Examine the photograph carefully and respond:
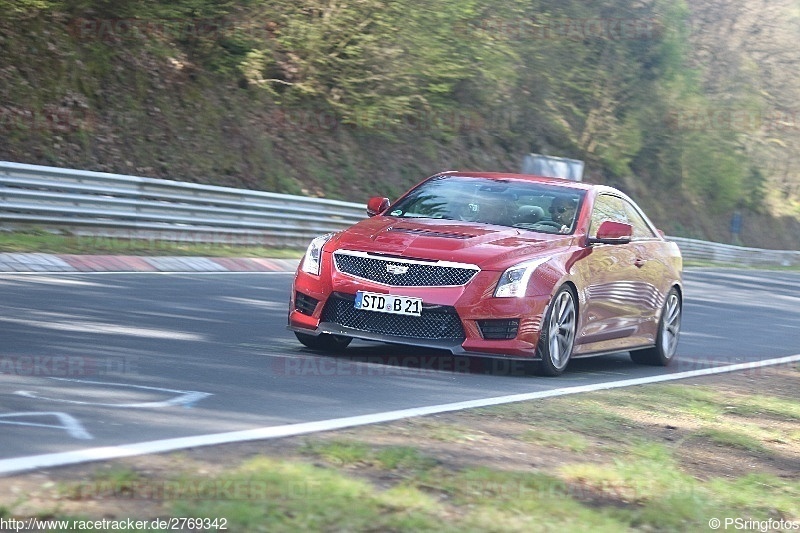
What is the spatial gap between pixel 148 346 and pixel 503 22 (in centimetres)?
2866

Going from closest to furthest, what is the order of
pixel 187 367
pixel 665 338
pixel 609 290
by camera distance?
pixel 187 367 → pixel 609 290 → pixel 665 338

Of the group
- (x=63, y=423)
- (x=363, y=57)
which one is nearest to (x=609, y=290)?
(x=63, y=423)

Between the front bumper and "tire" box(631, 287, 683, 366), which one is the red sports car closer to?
the front bumper

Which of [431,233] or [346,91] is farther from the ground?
[346,91]

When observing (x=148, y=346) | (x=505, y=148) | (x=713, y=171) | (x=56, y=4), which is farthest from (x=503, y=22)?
(x=148, y=346)

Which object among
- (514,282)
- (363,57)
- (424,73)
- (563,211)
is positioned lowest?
(514,282)

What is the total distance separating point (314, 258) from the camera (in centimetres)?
1018

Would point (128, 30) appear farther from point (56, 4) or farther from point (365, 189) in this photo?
point (365, 189)

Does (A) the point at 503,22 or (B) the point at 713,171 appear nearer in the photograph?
(A) the point at 503,22

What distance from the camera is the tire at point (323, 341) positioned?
33.9 feet

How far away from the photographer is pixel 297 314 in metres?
10.2

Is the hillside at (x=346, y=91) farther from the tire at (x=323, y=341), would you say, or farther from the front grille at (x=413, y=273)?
the front grille at (x=413, y=273)

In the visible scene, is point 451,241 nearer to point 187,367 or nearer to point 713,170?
point 187,367

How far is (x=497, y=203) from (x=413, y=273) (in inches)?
60.7
